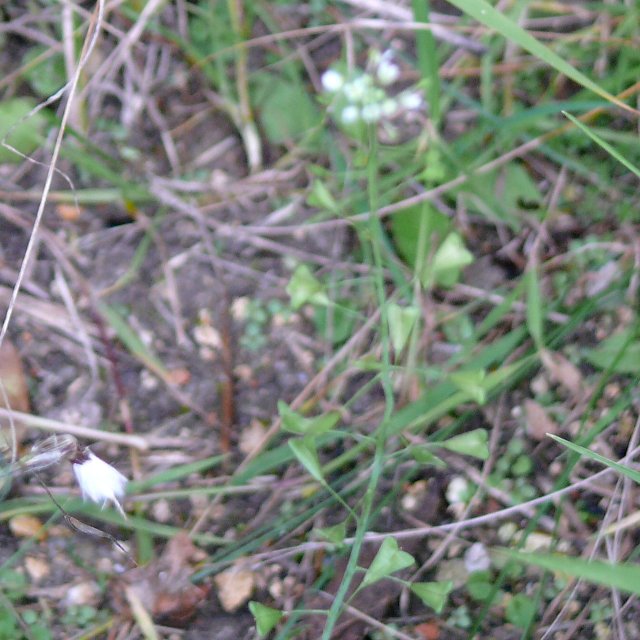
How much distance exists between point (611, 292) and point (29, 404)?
1134mm

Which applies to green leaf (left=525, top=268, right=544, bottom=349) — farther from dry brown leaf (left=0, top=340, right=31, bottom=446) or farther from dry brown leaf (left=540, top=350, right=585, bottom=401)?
dry brown leaf (left=0, top=340, right=31, bottom=446)

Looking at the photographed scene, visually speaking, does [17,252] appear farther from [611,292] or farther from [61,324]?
[611,292]

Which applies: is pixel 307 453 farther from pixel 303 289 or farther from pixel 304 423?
pixel 303 289

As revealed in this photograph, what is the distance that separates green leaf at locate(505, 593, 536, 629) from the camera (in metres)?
1.30

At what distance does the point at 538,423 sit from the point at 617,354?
198 mm

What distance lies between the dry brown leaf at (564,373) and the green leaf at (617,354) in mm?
41

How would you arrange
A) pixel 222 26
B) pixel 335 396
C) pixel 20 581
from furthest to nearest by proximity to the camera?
pixel 222 26 < pixel 335 396 < pixel 20 581

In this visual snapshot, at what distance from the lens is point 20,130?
1.49 meters

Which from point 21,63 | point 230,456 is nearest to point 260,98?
point 21,63

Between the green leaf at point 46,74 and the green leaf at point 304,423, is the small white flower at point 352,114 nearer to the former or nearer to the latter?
the green leaf at point 304,423

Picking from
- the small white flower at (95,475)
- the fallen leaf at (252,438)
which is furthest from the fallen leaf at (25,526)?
the fallen leaf at (252,438)

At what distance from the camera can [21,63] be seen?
1.56 metres

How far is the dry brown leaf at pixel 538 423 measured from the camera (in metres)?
1.39

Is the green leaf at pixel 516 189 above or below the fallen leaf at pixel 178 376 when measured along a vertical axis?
above
